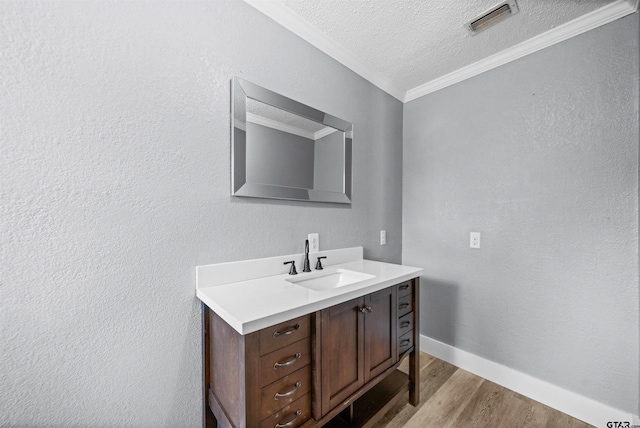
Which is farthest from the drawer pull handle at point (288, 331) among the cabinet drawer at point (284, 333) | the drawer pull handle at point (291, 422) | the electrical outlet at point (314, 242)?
the electrical outlet at point (314, 242)

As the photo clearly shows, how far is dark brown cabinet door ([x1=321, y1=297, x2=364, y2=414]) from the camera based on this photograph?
1088 mm

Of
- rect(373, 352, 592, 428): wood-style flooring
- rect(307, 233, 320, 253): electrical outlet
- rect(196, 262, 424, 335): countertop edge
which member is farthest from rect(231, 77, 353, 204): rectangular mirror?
rect(373, 352, 592, 428): wood-style flooring

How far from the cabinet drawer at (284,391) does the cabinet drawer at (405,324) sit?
698 millimetres

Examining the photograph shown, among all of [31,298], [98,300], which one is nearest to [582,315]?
[98,300]

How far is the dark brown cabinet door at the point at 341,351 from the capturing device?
1088 millimetres

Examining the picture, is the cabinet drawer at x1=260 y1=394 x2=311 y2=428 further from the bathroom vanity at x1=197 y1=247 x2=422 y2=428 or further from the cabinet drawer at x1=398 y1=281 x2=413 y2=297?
the cabinet drawer at x1=398 y1=281 x2=413 y2=297

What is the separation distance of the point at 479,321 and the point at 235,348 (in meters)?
1.89

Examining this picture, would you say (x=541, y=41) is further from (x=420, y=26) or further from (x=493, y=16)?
(x=420, y=26)

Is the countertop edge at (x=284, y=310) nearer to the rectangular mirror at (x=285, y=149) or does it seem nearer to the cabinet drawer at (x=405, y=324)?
the cabinet drawer at (x=405, y=324)

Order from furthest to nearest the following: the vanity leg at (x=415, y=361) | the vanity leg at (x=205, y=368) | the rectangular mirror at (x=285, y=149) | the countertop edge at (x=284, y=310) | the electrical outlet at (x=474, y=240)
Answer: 1. the electrical outlet at (x=474, y=240)
2. the vanity leg at (x=415, y=361)
3. the rectangular mirror at (x=285, y=149)
4. the vanity leg at (x=205, y=368)
5. the countertop edge at (x=284, y=310)

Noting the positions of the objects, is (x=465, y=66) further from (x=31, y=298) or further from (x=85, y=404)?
(x=85, y=404)

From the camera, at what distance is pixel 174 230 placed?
3.80 feet

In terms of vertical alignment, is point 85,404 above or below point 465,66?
below

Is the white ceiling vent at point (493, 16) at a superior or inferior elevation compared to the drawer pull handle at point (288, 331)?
superior
